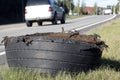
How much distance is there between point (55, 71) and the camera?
692cm

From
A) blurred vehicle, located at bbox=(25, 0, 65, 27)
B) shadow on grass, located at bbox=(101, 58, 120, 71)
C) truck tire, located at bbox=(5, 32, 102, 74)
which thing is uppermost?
truck tire, located at bbox=(5, 32, 102, 74)

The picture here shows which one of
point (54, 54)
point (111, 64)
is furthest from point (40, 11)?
point (54, 54)

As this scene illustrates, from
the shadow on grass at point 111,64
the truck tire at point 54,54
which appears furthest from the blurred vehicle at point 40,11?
the truck tire at point 54,54

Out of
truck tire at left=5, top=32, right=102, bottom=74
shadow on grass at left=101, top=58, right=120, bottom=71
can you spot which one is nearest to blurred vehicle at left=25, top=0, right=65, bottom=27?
shadow on grass at left=101, top=58, right=120, bottom=71

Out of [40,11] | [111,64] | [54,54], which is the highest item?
[54,54]

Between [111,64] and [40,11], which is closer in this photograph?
[111,64]

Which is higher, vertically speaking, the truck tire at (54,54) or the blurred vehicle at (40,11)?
the truck tire at (54,54)

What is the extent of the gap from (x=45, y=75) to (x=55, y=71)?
0.54 feet

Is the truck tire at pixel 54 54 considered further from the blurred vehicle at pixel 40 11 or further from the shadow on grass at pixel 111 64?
the blurred vehicle at pixel 40 11

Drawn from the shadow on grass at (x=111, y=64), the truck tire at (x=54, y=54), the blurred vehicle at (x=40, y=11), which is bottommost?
the blurred vehicle at (x=40, y=11)

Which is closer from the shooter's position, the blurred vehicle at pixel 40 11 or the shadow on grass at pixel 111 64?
the shadow on grass at pixel 111 64


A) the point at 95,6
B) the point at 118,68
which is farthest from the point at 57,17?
the point at 95,6

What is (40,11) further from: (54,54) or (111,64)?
(54,54)

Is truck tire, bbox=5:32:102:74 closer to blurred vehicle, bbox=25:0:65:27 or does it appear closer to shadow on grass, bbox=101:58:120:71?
shadow on grass, bbox=101:58:120:71
